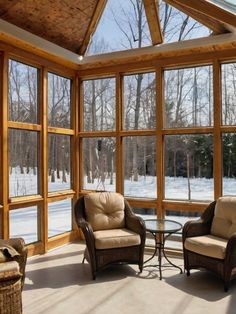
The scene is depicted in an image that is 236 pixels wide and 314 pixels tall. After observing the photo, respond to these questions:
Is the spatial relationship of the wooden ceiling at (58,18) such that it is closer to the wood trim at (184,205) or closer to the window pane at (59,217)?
the window pane at (59,217)

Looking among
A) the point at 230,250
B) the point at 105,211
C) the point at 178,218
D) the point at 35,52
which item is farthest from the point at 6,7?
the point at 230,250

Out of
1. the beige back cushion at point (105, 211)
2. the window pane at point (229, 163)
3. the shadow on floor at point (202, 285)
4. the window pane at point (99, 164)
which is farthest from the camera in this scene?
the window pane at point (99, 164)

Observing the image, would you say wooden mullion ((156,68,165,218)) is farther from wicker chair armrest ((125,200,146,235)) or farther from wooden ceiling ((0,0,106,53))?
wooden ceiling ((0,0,106,53))

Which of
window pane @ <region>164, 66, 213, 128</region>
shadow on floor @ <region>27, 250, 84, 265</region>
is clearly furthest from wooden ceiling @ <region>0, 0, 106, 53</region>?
shadow on floor @ <region>27, 250, 84, 265</region>

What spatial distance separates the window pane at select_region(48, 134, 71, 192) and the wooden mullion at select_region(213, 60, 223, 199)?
2602 mm

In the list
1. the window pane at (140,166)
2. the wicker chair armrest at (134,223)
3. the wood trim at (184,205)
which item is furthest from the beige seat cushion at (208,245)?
the window pane at (140,166)

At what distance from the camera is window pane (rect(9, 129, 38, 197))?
461 centimetres

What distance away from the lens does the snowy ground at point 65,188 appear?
4.71m

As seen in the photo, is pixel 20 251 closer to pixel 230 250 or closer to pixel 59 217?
pixel 230 250

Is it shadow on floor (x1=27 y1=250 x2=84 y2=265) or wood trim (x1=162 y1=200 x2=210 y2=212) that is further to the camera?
wood trim (x1=162 y1=200 x2=210 y2=212)

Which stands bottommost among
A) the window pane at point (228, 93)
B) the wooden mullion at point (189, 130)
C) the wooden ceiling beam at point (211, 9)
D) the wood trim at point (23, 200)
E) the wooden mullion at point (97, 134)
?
the wood trim at point (23, 200)

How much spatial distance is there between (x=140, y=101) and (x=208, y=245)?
2.73 metres

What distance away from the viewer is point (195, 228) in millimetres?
4188

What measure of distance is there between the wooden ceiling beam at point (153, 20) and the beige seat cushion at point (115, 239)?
120 inches
